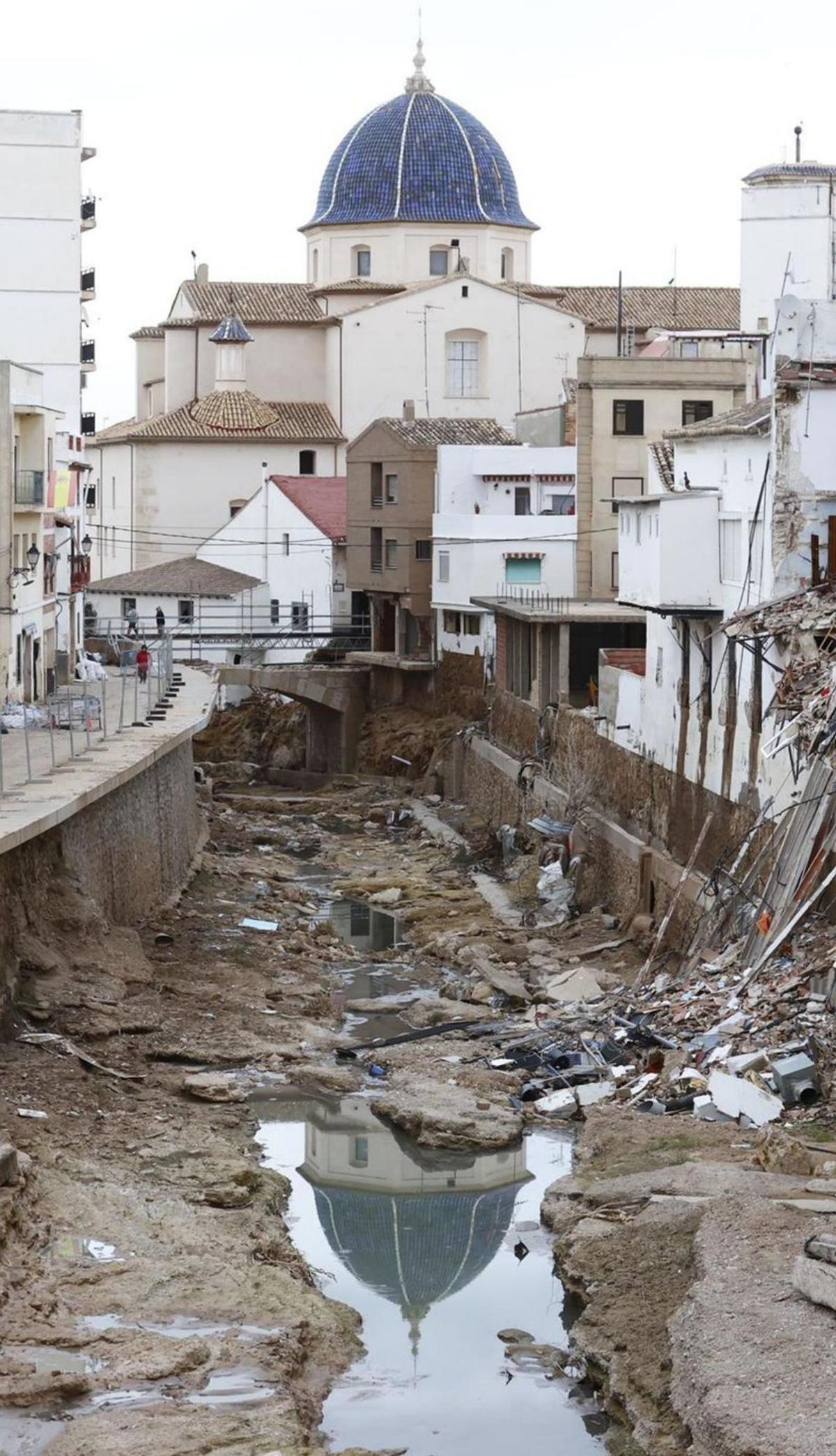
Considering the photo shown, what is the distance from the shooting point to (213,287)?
7150 centimetres

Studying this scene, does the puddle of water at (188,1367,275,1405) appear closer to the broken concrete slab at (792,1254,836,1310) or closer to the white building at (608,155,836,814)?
the broken concrete slab at (792,1254,836,1310)

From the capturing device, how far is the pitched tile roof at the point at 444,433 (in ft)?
171

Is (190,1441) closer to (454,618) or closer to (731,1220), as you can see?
(731,1220)

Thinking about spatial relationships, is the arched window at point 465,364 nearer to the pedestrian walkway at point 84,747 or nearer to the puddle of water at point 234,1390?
the pedestrian walkway at point 84,747

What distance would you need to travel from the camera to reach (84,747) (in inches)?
1251

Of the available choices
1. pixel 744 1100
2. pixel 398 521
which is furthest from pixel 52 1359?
A: pixel 398 521

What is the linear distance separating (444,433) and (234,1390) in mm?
40368

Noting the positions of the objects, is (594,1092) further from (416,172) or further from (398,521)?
(416,172)

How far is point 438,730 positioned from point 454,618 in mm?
2775

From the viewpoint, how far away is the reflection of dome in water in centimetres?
1769

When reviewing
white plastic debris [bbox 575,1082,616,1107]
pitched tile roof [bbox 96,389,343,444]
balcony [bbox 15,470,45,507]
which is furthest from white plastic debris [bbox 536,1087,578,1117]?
pitched tile roof [bbox 96,389,343,444]

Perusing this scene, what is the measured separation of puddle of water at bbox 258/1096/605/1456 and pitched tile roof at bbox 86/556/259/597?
38.1m

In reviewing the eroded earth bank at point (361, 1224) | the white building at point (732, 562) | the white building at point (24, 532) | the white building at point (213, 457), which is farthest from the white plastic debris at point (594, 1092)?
the white building at point (213, 457)

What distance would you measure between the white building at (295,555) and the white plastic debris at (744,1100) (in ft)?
122
